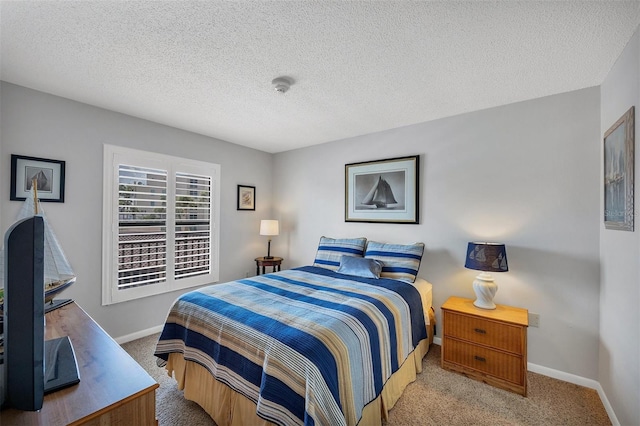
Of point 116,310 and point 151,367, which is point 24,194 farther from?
point 151,367

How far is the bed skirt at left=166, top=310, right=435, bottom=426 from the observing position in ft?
5.21

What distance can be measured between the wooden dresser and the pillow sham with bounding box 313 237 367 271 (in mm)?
2354

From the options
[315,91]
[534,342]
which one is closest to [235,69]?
[315,91]

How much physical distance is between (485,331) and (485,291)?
338 millimetres

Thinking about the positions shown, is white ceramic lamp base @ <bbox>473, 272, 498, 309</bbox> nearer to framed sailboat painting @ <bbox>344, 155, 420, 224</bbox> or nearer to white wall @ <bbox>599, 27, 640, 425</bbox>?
white wall @ <bbox>599, 27, 640, 425</bbox>

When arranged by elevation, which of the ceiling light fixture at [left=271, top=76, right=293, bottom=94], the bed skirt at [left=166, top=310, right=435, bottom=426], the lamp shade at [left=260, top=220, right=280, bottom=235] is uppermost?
the ceiling light fixture at [left=271, top=76, right=293, bottom=94]

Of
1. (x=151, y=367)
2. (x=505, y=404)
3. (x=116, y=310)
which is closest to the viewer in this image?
(x=505, y=404)

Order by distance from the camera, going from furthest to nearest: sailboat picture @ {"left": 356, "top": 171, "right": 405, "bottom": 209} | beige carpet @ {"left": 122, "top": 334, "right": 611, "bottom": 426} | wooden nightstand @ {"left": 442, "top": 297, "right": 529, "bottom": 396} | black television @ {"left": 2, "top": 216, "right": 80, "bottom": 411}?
sailboat picture @ {"left": 356, "top": 171, "right": 405, "bottom": 209} < wooden nightstand @ {"left": 442, "top": 297, "right": 529, "bottom": 396} < beige carpet @ {"left": 122, "top": 334, "right": 611, "bottom": 426} < black television @ {"left": 2, "top": 216, "right": 80, "bottom": 411}

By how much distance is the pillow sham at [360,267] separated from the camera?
2.79m

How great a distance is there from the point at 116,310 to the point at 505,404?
145 inches

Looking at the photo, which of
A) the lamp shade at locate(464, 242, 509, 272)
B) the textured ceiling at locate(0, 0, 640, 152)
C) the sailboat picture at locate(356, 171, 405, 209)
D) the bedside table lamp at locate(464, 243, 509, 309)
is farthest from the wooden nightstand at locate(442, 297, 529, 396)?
the textured ceiling at locate(0, 0, 640, 152)

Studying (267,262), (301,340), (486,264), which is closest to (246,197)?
(267,262)

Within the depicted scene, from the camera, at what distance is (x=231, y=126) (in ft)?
10.7

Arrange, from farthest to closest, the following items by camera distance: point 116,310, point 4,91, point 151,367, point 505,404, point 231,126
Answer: point 231,126, point 116,310, point 151,367, point 4,91, point 505,404
